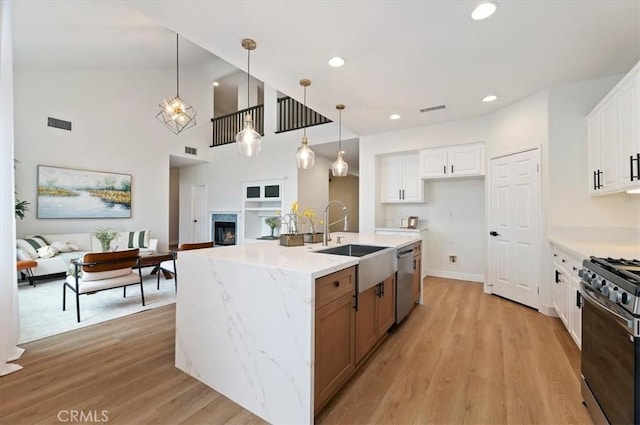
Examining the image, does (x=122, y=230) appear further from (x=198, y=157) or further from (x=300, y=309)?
(x=300, y=309)

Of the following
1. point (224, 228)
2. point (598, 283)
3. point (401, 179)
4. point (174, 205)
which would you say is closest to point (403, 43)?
point (598, 283)

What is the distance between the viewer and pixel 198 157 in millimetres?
7863

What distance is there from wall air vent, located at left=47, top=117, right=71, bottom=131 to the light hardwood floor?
15.6 ft

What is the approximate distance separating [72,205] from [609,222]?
8750 mm

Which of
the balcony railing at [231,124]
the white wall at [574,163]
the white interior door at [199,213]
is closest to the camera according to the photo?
the white wall at [574,163]

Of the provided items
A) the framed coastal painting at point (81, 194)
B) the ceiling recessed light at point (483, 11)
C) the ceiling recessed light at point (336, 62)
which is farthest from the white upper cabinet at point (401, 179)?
the framed coastal painting at point (81, 194)

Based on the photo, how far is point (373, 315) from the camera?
2.37 metres

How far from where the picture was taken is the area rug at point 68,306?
2.90m

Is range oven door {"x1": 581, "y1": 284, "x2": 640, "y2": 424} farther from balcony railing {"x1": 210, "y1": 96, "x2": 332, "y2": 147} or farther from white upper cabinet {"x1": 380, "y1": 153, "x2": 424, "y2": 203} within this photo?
balcony railing {"x1": 210, "y1": 96, "x2": 332, "y2": 147}

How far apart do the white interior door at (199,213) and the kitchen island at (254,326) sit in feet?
22.2

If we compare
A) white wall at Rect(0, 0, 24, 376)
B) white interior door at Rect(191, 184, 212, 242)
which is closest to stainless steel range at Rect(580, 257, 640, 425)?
white wall at Rect(0, 0, 24, 376)

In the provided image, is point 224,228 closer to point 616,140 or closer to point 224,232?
point 224,232

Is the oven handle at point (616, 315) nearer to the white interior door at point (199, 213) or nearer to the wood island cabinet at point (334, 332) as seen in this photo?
the wood island cabinet at point (334, 332)

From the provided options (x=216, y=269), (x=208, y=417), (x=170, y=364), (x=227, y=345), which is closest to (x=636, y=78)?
(x=216, y=269)
